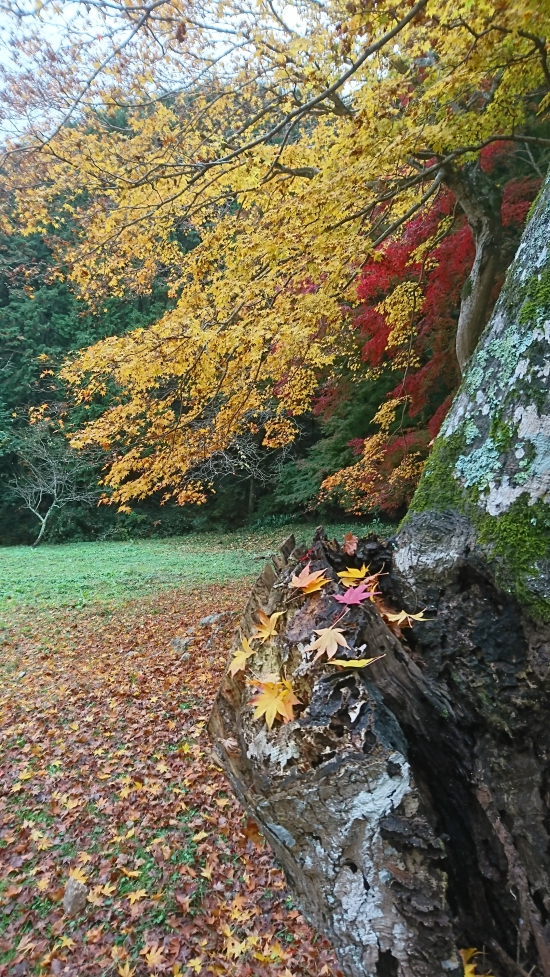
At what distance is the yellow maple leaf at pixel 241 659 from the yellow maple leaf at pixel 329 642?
10.0 inches

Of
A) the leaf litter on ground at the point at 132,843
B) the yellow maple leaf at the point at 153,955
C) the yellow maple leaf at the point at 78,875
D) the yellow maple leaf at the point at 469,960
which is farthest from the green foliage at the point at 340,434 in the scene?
the yellow maple leaf at the point at 469,960

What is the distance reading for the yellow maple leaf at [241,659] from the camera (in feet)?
4.69

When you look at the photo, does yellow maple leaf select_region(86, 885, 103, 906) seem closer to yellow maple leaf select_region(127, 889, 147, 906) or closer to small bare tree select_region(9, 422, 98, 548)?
yellow maple leaf select_region(127, 889, 147, 906)

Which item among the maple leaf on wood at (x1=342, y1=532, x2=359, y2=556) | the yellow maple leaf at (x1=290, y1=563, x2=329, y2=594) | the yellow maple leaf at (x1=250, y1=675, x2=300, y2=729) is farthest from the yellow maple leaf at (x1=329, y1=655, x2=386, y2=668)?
the maple leaf on wood at (x1=342, y1=532, x2=359, y2=556)

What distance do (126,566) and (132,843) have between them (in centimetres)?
963

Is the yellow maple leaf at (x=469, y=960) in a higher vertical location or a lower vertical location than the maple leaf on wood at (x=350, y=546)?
lower

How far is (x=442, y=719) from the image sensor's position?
52.9 inches

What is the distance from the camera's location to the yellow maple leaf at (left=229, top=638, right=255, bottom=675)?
1430 mm

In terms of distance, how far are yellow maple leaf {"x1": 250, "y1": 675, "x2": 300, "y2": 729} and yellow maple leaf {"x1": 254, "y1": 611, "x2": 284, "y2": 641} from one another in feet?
0.50

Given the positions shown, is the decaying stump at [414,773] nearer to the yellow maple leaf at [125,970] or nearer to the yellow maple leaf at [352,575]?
the yellow maple leaf at [352,575]

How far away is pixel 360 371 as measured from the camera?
40.8 feet

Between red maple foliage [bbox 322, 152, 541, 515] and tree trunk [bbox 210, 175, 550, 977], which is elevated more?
red maple foliage [bbox 322, 152, 541, 515]

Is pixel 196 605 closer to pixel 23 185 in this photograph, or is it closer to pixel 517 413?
pixel 23 185

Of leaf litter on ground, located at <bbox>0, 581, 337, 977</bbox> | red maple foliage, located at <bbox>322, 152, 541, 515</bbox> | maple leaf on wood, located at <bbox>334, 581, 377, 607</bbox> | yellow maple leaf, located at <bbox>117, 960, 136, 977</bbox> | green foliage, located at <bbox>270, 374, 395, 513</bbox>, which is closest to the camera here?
maple leaf on wood, located at <bbox>334, 581, 377, 607</bbox>
